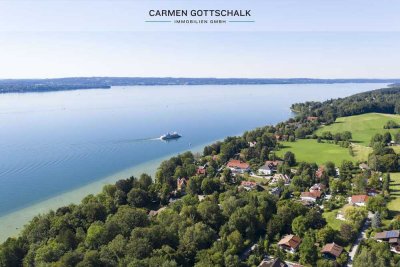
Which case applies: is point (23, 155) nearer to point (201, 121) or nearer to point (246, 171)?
point (246, 171)

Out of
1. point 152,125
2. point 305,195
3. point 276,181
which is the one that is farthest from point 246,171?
point 152,125

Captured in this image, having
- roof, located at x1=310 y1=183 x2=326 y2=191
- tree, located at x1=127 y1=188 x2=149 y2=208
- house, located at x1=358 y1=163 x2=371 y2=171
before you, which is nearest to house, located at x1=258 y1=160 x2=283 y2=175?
roof, located at x1=310 y1=183 x2=326 y2=191

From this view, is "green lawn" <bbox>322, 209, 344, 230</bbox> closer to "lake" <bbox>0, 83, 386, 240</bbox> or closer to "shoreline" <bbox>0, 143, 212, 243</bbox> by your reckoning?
"shoreline" <bbox>0, 143, 212, 243</bbox>

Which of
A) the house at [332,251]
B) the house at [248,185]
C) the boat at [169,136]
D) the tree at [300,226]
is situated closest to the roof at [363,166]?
the house at [248,185]

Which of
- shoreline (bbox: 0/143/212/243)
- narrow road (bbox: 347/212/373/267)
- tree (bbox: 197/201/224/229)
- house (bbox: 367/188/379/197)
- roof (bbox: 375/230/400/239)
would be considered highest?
tree (bbox: 197/201/224/229)

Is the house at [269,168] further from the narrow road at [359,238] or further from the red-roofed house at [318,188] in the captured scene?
the narrow road at [359,238]

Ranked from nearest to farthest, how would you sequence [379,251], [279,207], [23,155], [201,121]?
1. [379,251]
2. [279,207]
3. [23,155]
4. [201,121]

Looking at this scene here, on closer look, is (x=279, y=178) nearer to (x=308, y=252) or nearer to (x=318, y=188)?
(x=318, y=188)
